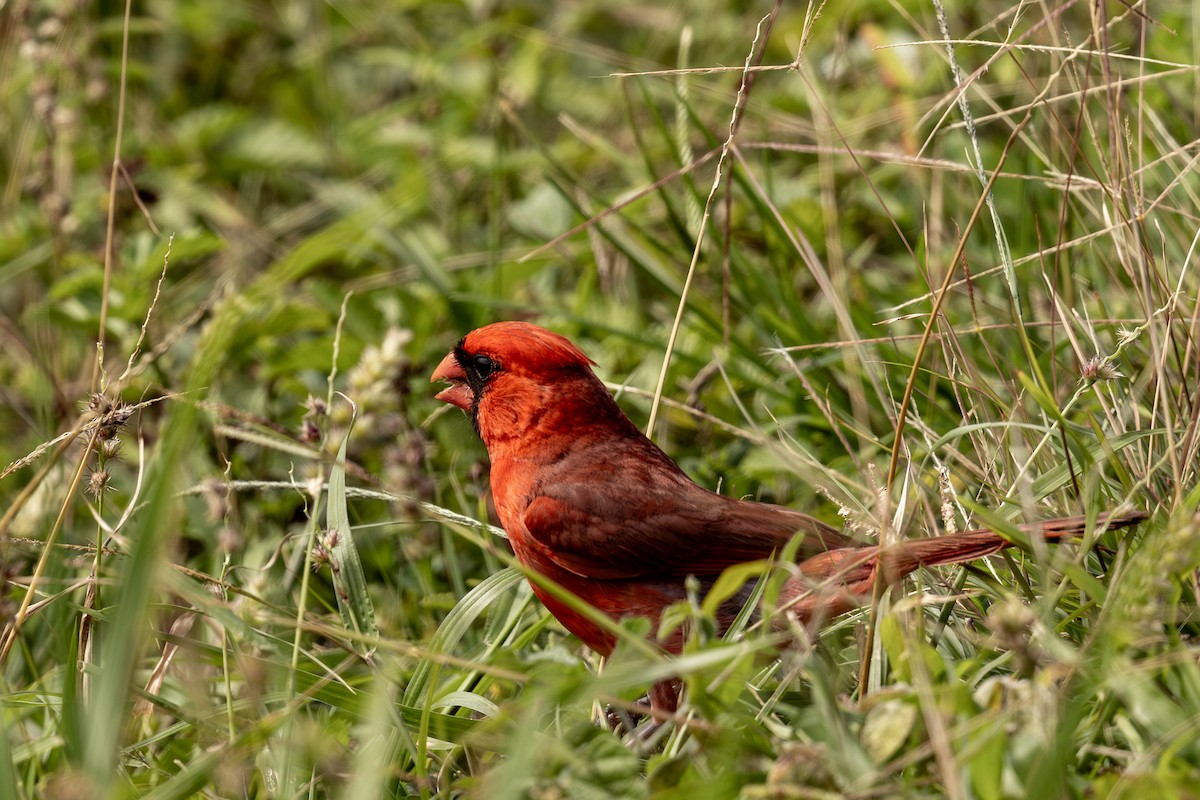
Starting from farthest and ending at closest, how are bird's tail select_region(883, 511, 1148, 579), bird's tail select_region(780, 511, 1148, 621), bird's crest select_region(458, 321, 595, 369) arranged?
bird's crest select_region(458, 321, 595, 369) → bird's tail select_region(883, 511, 1148, 579) → bird's tail select_region(780, 511, 1148, 621)

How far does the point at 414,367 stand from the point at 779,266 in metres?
0.99

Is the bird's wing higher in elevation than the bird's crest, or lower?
lower

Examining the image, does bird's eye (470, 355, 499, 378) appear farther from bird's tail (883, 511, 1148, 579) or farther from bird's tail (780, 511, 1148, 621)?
bird's tail (883, 511, 1148, 579)

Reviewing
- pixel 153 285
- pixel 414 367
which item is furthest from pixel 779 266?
pixel 153 285

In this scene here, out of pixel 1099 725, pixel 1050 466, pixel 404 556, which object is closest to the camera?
pixel 1099 725

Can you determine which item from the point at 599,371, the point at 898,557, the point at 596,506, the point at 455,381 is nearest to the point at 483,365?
the point at 455,381

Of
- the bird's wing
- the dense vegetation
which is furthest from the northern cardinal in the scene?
the dense vegetation

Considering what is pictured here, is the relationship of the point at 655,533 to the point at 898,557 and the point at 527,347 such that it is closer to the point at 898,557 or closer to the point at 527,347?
the point at 527,347

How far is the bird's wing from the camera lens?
8.79 ft

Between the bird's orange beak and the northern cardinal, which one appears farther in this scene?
the bird's orange beak

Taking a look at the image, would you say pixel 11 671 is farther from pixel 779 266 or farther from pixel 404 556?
pixel 779 266

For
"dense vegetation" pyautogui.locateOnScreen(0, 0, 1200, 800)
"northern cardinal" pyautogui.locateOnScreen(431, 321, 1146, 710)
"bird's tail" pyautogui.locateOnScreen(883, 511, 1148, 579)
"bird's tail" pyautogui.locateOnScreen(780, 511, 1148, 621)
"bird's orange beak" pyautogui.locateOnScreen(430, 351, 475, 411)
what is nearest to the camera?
"dense vegetation" pyautogui.locateOnScreen(0, 0, 1200, 800)

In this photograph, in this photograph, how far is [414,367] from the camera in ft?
11.6

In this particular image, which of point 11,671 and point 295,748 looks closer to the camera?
point 295,748
